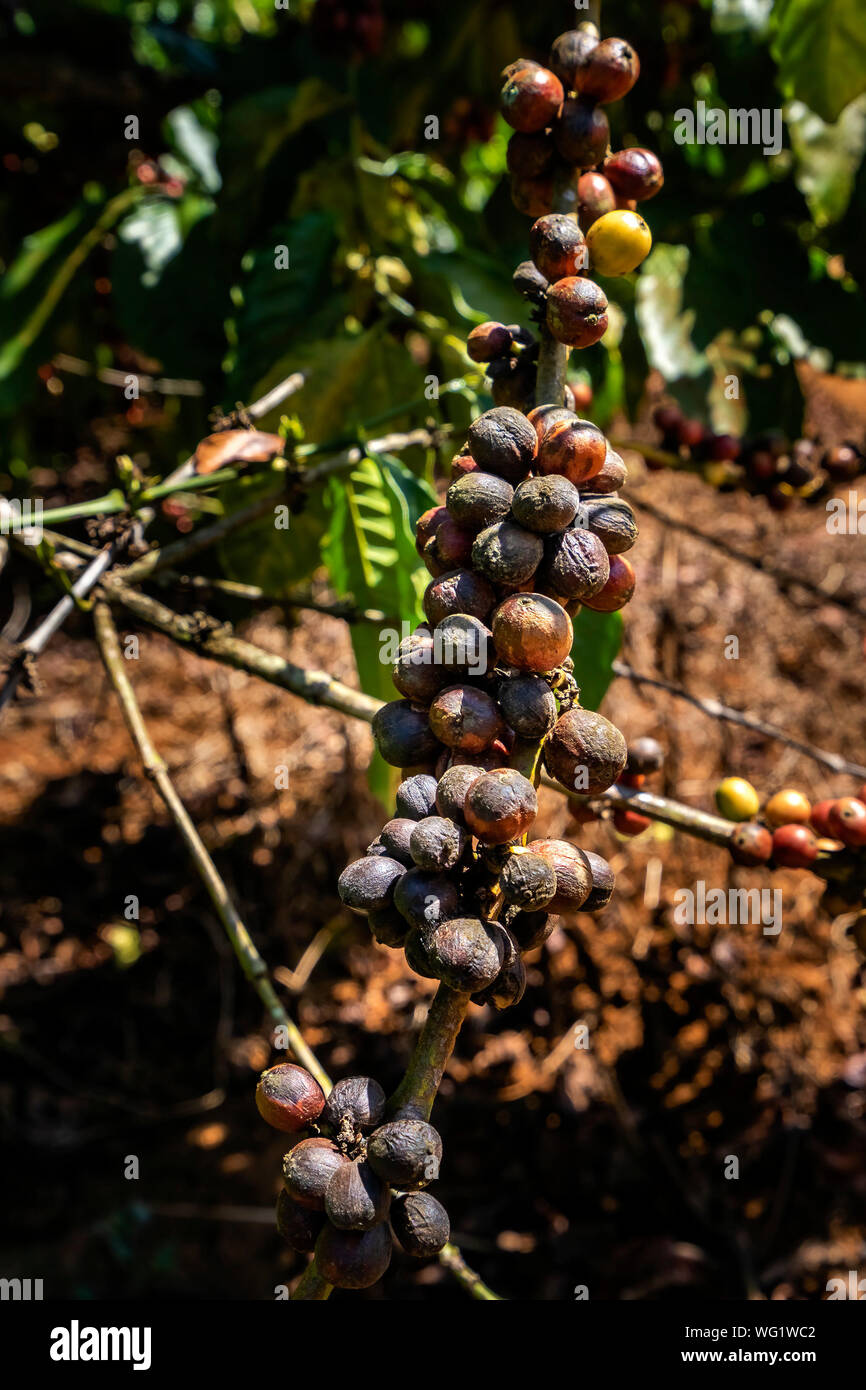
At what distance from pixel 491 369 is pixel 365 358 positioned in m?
0.70

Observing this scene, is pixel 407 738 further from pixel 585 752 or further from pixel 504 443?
pixel 504 443

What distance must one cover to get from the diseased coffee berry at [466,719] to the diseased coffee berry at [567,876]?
8cm

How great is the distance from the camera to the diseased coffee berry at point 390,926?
2.26 feet

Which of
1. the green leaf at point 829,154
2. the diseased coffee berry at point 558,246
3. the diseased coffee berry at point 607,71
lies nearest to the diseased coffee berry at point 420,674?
the diseased coffee berry at point 558,246

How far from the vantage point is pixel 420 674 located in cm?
72

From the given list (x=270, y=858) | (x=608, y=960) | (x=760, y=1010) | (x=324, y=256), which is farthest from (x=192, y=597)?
(x=760, y=1010)

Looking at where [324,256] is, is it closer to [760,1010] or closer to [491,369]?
[491,369]

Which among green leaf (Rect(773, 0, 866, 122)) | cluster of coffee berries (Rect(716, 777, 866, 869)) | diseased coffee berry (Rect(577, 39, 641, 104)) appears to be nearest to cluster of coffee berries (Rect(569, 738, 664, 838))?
cluster of coffee berries (Rect(716, 777, 866, 869))

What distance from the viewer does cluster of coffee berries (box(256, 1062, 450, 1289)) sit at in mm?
622

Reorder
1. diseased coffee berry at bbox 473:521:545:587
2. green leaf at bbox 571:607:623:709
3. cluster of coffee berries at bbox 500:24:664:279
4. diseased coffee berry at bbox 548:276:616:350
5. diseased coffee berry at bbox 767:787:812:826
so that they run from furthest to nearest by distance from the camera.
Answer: green leaf at bbox 571:607:623:709 < diseased coffee berry at bbox 767:787:812:826 < cluster of coffee berries at bbox 500:24:664:279 < diseased coffee berry at bbox 548:276:616:350 < diseased coffee berry at bbox 473:521:545:587

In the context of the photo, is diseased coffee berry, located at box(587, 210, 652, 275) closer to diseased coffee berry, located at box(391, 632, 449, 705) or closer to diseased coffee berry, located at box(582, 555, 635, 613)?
diseased coffee berry, located at box(582, 555, 635, 613)

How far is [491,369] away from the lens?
926 mm

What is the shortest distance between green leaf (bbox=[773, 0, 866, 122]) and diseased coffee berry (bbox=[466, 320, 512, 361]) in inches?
30.9

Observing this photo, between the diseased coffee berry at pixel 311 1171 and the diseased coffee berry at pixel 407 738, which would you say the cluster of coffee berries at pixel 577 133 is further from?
the diseased coffee berry at pixel 311 1171
